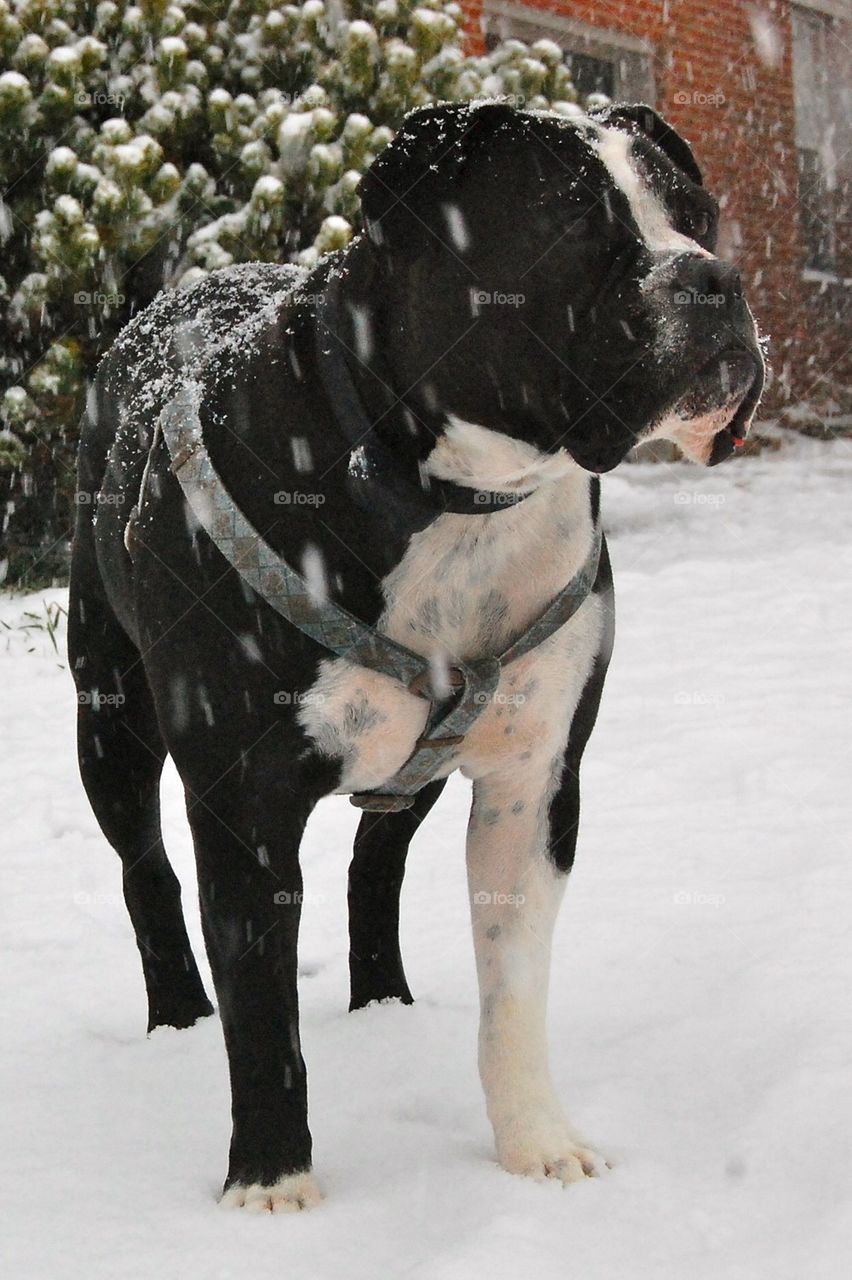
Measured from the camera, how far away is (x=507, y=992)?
2527 millimetres

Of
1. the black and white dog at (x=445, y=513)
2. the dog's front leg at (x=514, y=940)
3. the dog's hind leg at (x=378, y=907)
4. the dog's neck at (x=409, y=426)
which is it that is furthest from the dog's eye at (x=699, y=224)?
the dog's hind leg at (x=378, y=907)

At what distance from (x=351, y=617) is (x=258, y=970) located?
0.55m

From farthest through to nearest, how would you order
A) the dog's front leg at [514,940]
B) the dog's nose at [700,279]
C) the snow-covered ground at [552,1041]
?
the dog's front leg at [514,940], the snow-covered ground at [552,1041], the dog's nose at [700,279]

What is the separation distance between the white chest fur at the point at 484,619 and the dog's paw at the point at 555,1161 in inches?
23.8

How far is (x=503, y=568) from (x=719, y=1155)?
0.95m

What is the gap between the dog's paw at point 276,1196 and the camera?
7.41ft

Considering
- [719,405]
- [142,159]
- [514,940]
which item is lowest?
[514,940]

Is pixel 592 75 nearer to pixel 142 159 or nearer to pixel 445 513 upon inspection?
pixel 142 159

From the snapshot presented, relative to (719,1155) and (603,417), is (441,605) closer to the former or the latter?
(603,417)

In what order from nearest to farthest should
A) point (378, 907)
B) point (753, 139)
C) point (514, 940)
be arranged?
point (514, 940)
point (378, 907)
point (753, 139)

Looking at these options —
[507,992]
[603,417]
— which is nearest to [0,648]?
[507,992]

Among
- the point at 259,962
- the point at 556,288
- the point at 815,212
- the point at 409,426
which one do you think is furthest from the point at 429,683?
the point at 815,212

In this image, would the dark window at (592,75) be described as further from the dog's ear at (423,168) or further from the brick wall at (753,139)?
the dog's ear at (423,168)

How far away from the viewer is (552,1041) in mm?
2889
